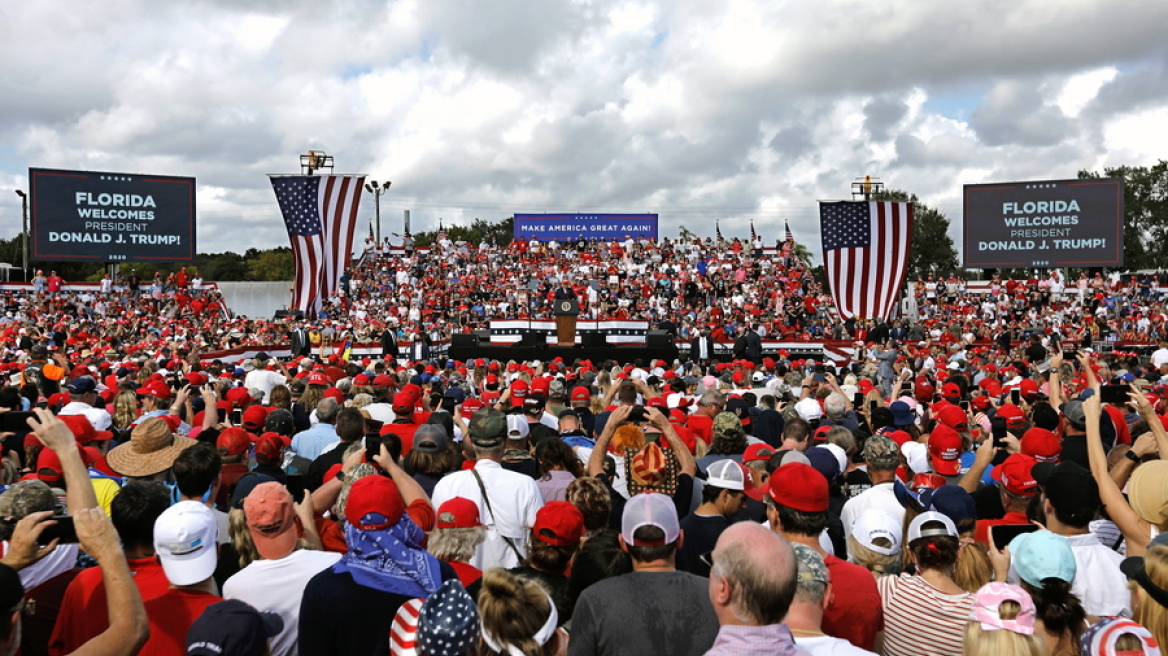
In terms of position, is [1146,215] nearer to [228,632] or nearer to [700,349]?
[700,349]

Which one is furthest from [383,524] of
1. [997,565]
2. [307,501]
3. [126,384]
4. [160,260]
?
[160,260]

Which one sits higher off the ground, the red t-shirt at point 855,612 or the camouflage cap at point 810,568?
the camouflage cap at point 810,568

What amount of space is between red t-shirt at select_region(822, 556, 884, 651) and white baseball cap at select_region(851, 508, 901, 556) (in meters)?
0.54

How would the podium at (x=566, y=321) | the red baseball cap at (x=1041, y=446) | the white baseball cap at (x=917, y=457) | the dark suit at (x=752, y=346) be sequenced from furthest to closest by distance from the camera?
1. the podium at (x=566, y=321)
2. the dark suit at (x=752, y=346)
3. the white baseball cap at (x=917, y=457)
4. the red baseball cap at (x=1041, y=446)

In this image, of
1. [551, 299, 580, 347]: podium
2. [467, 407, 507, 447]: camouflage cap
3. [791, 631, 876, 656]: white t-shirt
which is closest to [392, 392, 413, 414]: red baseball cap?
[467, 407, 507, 447]: camouflage cap

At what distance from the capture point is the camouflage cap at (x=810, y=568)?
2953mm

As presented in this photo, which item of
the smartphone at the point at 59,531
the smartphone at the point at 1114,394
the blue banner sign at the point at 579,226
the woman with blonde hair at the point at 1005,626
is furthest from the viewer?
the blue banner sign at the point at 579,226

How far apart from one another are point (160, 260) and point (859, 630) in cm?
4078

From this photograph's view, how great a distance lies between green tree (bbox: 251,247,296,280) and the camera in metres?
98.8

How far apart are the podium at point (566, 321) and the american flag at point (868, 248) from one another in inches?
301

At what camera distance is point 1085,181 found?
36.4 meters

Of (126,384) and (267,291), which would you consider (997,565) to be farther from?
(267,291)

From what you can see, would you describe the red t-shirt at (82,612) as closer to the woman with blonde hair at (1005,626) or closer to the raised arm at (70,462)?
the raised arm at (70,462)

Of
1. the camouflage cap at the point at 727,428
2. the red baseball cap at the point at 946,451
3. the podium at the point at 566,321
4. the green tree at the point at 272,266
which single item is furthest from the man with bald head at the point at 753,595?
the green tree at the point at 272,266
